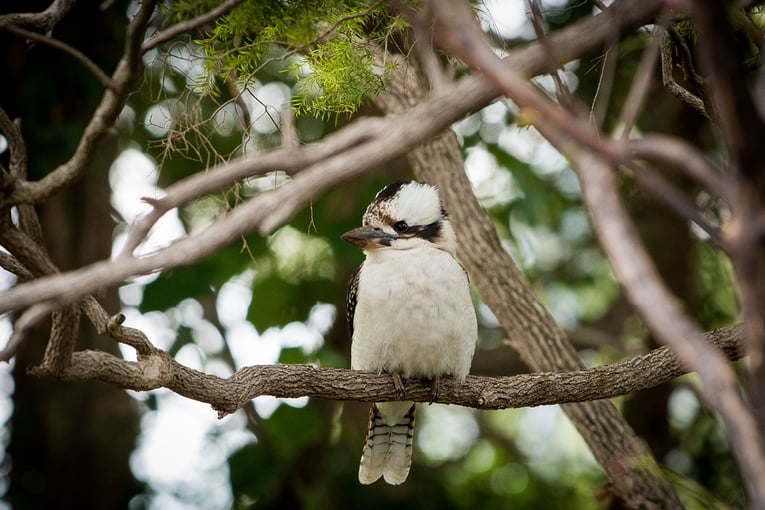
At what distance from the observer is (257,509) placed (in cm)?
495

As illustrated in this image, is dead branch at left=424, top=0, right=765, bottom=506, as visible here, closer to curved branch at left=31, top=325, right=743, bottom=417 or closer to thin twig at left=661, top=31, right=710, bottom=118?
curved branch at left=31, top=325, right=743, bottom=417

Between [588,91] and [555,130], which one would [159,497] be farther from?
[555,130]

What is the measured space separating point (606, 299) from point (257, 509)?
10.2 ft

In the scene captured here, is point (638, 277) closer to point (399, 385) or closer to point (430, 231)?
point (399, 385)

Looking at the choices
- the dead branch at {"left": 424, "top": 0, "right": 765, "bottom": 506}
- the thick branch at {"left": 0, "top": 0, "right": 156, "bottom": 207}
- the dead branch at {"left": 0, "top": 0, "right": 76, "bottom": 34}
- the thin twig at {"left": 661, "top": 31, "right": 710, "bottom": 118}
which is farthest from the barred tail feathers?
the dead branch at {"left": 424, "top": 0, "right": 765, "bottom": 506}

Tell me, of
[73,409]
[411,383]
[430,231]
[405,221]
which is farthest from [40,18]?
[73,409]

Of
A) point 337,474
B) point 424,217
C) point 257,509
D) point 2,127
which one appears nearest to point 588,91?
point 424,217

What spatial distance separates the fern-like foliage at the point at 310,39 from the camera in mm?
2496

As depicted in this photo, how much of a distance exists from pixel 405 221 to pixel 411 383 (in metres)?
0.70

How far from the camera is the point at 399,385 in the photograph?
3.35 m

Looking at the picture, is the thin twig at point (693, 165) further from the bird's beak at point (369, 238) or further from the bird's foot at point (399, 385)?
the bird's beak at point (369, 238)

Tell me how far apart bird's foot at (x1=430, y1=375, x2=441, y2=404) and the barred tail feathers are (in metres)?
0.60

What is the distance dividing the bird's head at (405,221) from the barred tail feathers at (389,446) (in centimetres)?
88

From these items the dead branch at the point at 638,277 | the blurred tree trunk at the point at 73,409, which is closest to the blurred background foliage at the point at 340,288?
the blurred tree trunk at the point at 73,409
